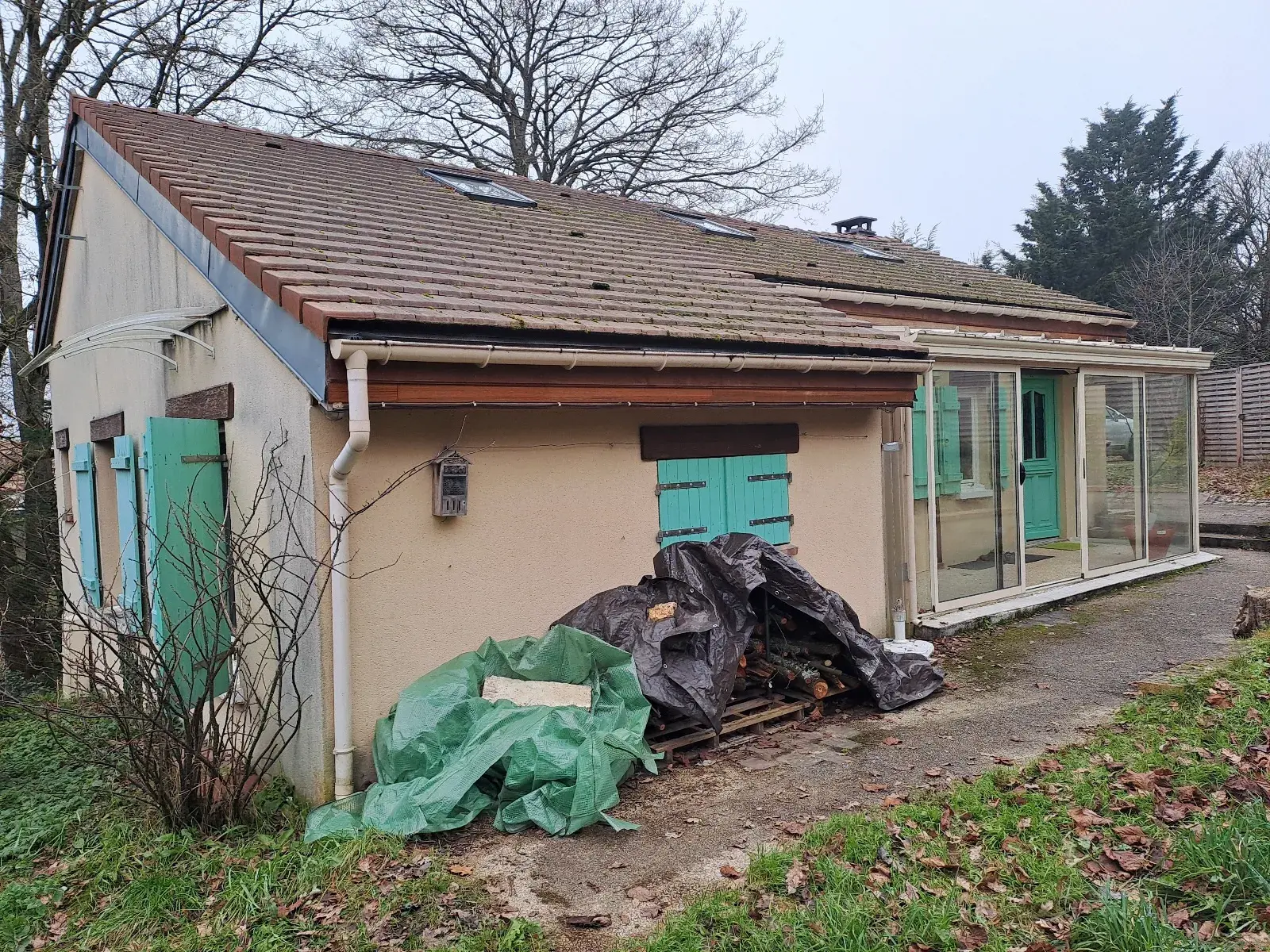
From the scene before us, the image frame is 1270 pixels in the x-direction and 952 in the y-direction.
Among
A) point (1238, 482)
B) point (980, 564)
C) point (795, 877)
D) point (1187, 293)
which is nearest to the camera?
point (795, 877)

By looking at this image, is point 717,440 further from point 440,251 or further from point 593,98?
point 593,98

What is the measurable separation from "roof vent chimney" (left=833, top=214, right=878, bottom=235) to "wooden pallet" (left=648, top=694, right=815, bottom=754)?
12.8 meters

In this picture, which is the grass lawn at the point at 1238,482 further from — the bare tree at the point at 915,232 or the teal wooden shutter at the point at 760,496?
the bare tree at the point at 915,232

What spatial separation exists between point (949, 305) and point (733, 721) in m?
7.66

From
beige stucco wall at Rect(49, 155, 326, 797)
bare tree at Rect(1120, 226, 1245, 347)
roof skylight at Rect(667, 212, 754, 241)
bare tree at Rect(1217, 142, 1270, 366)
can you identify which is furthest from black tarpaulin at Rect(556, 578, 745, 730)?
bare tree at Rect(1217, 142, 1270, 366)

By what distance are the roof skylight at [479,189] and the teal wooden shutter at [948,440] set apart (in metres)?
4.82

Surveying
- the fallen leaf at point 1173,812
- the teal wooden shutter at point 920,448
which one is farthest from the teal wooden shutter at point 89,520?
the fallen leaf at point 1173,812

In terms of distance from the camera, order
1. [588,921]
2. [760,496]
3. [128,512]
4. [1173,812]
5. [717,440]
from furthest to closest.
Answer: [760,496], [717,440], [128,512], [1173,812], [588,921]

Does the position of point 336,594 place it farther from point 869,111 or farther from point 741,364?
point 869,111

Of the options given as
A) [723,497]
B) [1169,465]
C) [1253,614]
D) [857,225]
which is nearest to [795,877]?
[723,497]

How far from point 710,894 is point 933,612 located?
198 inches

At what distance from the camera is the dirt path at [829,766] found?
3.61m

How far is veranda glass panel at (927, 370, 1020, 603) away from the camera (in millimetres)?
7797

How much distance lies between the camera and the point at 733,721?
5.41 m
